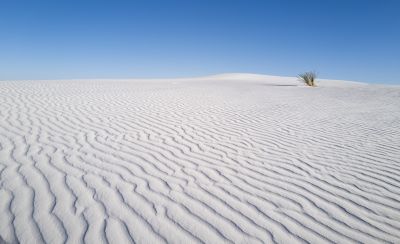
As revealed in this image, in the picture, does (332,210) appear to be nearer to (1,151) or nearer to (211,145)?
(211,145)

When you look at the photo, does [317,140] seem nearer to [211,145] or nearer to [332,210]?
[211,145]

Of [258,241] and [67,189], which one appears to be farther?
[67,189]

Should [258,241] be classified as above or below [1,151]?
below

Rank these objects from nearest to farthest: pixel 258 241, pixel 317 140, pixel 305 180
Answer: pixel 258 241 < pixel 305 180 < pixel 317 140

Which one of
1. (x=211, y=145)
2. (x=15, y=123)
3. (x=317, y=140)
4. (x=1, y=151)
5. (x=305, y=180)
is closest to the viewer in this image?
(x=305, y=180)

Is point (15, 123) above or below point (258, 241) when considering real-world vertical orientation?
above

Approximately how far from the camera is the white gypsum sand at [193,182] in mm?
2283

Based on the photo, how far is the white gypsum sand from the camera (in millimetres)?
2283

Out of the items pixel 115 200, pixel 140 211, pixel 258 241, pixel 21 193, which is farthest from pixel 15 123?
pixel 258 241

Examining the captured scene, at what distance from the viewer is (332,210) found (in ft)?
8.72

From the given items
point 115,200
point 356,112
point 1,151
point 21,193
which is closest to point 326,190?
point 115,200

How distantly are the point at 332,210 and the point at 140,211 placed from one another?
6.68ft

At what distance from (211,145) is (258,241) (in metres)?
2.53

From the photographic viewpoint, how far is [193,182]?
10.3 ft
